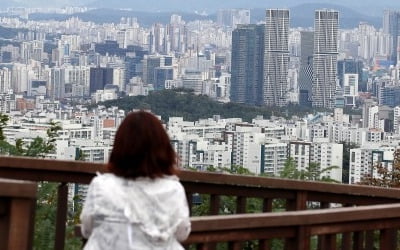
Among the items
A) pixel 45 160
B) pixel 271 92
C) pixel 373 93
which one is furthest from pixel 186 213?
pixel 373 93

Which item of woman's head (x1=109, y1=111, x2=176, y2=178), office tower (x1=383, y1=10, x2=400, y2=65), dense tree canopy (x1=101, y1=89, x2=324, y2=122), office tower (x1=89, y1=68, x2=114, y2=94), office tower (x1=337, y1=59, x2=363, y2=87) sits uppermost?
office tower (x1=383, y1=10, x2=400, y2=65)

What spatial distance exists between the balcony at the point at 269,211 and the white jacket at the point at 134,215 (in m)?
0.18

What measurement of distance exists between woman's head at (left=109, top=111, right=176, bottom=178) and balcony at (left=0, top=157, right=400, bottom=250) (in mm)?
293

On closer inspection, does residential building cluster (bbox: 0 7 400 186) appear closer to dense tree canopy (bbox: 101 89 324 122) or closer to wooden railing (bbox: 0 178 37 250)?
dense tree canopy (bbox: 101 89 324 122)

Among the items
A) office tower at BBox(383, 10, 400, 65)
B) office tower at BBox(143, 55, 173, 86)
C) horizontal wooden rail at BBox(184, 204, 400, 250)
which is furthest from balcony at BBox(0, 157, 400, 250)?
office tower at BBox(383, 10, 400, 65)

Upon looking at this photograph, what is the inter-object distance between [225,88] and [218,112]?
49.9 meters

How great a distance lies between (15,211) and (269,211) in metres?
1.94

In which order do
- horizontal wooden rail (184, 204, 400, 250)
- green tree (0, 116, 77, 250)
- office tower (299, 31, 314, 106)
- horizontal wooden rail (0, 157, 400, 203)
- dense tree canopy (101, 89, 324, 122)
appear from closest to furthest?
horizontal wooden rail (184, 204, 400, 250) < horizontal wooden rail (0, 157, 400, 203) < green tree (0, 116, 77, 250) < dense tree canopy (101, 89, 324, 122) < office tower (299, 31, 314, 106)

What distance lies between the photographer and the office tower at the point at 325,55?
128 metres

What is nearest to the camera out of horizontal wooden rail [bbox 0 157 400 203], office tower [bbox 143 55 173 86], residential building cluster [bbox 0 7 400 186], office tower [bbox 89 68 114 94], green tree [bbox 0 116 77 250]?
horizontal wooden rail [bbox 0 157 400 203]

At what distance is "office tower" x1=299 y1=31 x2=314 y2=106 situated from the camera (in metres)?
128

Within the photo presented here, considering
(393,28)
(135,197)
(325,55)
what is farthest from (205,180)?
(393,28)

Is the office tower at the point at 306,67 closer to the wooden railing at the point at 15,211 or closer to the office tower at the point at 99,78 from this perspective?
the office tower at the point at 99,78

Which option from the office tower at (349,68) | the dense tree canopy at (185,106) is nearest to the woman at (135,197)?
the dense tree canopy at (185,106)
